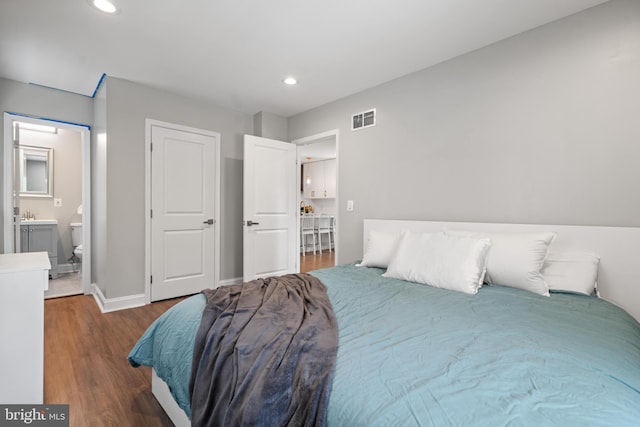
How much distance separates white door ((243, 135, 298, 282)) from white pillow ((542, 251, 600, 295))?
297 cm

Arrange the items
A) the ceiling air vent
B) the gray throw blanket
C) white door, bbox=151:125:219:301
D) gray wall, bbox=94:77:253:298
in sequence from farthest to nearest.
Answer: white door, bbox=151:125:219:301
the ceiling air vent
gray wall, bbox=94:77:253:298
the gray throw blanket

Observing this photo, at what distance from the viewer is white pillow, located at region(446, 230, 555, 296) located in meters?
1.82

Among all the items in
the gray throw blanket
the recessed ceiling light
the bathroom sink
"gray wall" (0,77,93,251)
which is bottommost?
the gray throw blanket

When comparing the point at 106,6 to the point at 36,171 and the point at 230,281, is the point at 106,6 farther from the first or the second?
the point at 36,171

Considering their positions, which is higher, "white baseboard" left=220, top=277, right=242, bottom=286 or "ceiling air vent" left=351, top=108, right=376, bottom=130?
"ceiling air vent" left=351, top=108, right=376, bottom=130

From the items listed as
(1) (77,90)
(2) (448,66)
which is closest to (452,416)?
(2) (448,66)

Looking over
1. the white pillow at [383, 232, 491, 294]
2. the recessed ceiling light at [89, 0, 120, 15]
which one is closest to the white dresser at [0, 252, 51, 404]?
the recessed ceiling light at [89, 0, 120, 15]

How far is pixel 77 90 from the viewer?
11.3 feet

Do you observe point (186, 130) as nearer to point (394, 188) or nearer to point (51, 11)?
point (51, 11)

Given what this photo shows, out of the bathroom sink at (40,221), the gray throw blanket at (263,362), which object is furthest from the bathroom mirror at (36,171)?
the gray throw blanket at (263,362)

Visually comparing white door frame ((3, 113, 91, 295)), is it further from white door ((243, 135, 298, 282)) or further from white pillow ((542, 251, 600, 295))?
white pillow ((542, 251, 600, 295))

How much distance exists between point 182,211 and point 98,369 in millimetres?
1924

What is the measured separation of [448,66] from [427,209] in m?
1.32

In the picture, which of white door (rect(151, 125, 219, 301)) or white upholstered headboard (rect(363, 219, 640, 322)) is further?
white door (rect(151, 125, 219, 301))
